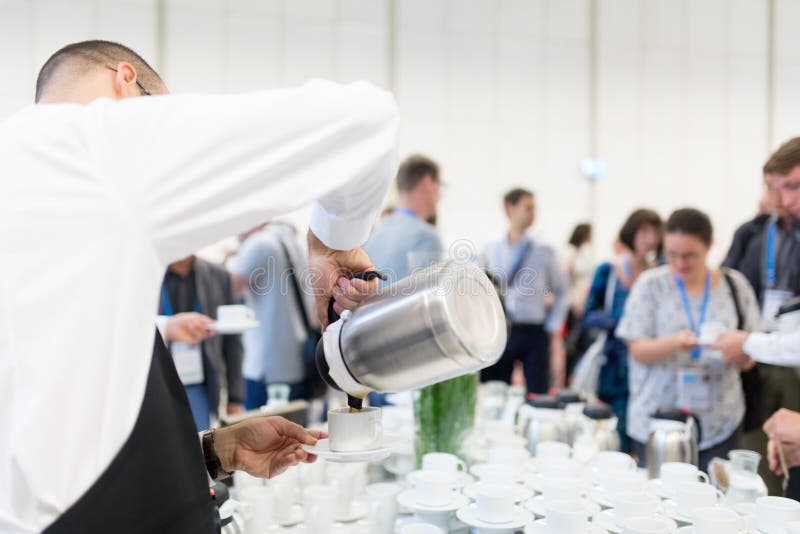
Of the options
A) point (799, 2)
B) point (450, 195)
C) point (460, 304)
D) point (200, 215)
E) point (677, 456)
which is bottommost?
point (677, 456)

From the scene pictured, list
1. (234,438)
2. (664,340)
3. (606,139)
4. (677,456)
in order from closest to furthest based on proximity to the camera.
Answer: (234,438) → (677,456) → (664,340) → (606,139)

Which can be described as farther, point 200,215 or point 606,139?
point 606,139

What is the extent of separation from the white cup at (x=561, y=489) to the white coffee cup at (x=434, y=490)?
0.18 m

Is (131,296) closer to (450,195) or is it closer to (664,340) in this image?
(664,340)

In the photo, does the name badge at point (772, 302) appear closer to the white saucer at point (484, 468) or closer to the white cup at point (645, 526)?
the white saucer at point (484, 468)

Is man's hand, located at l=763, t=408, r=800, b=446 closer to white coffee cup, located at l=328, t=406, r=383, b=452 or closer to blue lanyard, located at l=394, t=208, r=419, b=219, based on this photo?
white coffee cup, located at l=328, t=406, r=383, b=452

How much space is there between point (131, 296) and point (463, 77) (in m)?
5.98

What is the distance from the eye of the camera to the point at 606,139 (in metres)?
6.75

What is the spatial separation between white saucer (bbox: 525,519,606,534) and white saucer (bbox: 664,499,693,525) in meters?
0.18

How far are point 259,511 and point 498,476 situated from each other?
1.62ft

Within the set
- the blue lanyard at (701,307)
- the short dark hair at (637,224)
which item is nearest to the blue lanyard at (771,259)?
the blue lanyard at (701,307)

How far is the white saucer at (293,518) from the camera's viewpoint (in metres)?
1.38

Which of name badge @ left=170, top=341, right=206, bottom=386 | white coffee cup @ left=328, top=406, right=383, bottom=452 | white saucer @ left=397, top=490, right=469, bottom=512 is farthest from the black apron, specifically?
name badge @ left=170, top=341, right=206, bottom=386

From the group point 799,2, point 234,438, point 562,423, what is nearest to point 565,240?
point 799,2
